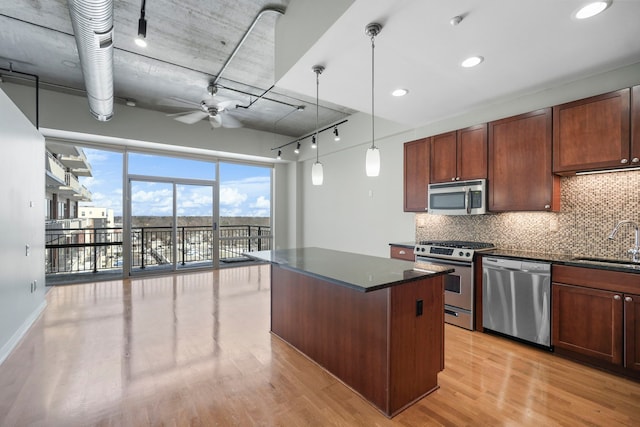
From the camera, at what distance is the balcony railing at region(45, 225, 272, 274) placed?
5.78 metres

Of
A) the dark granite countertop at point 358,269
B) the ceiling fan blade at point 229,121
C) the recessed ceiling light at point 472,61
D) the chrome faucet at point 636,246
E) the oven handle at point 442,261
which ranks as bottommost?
the oven handle at point 442,261

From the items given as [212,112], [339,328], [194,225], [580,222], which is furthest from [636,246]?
[194,225]

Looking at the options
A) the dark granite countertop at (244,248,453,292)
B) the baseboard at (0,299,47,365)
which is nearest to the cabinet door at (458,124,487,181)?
the dark granite countertop at (244,248,453,292)

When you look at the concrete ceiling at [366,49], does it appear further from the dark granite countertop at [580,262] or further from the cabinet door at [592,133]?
the dark granite countertop at [580,262]

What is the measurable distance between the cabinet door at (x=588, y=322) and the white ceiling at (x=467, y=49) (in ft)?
6.78

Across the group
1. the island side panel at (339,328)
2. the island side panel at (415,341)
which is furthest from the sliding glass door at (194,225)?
the island side panel at (415,341)

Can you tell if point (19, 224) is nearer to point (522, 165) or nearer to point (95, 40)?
point (95, 40)

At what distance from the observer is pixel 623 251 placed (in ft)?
9.04

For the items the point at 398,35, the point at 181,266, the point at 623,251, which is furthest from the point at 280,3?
the point at 181,266

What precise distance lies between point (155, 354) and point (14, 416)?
0.96m

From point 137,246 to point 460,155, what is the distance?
21.2ft

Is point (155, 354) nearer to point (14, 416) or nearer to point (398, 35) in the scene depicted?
point (14, 416)

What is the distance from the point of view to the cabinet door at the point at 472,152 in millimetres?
3545

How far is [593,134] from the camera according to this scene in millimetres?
2691
